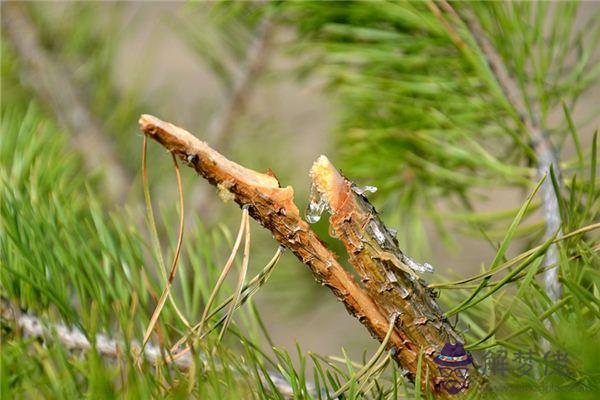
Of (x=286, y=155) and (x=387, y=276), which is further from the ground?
(x=286, y=155)

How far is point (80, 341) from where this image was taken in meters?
0.21

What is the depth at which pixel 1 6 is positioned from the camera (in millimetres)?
446

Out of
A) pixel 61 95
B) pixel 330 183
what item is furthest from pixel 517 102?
pixel 61 95

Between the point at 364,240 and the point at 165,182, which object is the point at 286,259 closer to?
the point at 165,182

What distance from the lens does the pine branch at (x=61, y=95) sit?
450 mm

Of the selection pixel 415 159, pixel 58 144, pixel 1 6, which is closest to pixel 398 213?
pixel 415 159

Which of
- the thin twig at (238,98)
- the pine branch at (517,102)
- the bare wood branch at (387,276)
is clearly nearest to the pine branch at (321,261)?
the bare wood branch at (387,276)

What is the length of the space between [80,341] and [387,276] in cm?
10

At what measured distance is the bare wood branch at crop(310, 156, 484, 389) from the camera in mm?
168

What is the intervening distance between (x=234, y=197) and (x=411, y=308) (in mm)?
49

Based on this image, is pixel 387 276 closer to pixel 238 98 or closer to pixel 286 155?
pixel 238 98

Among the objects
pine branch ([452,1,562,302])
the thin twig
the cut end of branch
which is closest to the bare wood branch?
the cut end of branch

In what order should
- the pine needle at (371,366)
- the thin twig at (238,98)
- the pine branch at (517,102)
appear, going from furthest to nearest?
the thin twig at (238,98) → the pine branch at (517,102) → the pine needle at (371,366)

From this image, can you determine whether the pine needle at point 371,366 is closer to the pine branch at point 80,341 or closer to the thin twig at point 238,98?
the pine branch at point 80,341
